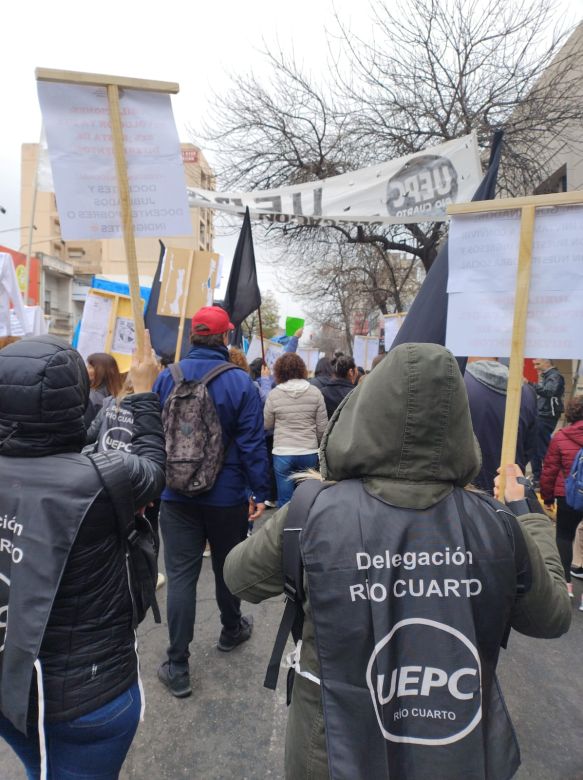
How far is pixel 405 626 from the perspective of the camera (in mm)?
1168

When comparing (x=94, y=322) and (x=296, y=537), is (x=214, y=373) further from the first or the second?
(x=94, y=322)

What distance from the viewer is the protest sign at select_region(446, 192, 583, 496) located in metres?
1.95

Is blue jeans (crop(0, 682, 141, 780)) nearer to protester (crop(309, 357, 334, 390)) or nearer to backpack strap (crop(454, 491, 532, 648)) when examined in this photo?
backpack strap (crop(454, 491, 532, 648))

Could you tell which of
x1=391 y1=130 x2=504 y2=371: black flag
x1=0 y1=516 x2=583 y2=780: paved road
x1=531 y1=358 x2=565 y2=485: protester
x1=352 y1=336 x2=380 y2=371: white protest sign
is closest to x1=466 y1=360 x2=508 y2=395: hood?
x1=391 y1=130 x2=504 y2=371: black flag

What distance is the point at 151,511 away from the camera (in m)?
3.00

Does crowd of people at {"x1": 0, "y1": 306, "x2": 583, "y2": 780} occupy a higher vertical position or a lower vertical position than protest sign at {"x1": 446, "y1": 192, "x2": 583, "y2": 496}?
lower

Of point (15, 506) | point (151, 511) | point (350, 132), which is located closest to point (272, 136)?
point (350, 132)

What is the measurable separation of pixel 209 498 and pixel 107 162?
68.6 inches

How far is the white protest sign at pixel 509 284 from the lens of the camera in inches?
77.3

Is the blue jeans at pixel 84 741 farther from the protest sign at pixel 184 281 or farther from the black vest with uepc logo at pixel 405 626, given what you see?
the protest sign at pixel 184 281

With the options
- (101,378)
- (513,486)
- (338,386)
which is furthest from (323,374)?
(513,486)

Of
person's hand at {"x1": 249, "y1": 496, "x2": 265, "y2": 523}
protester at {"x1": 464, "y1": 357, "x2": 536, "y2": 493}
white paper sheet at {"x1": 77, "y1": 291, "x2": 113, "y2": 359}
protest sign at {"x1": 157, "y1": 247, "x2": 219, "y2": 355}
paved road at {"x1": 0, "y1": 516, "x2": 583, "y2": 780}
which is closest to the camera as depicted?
paved road at {"x1": 0, "y1": 516, "x2": 583, "y2": 780}

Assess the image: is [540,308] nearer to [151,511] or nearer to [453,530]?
[453,530]

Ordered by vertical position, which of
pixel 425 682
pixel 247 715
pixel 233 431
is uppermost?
pixel 233 431
